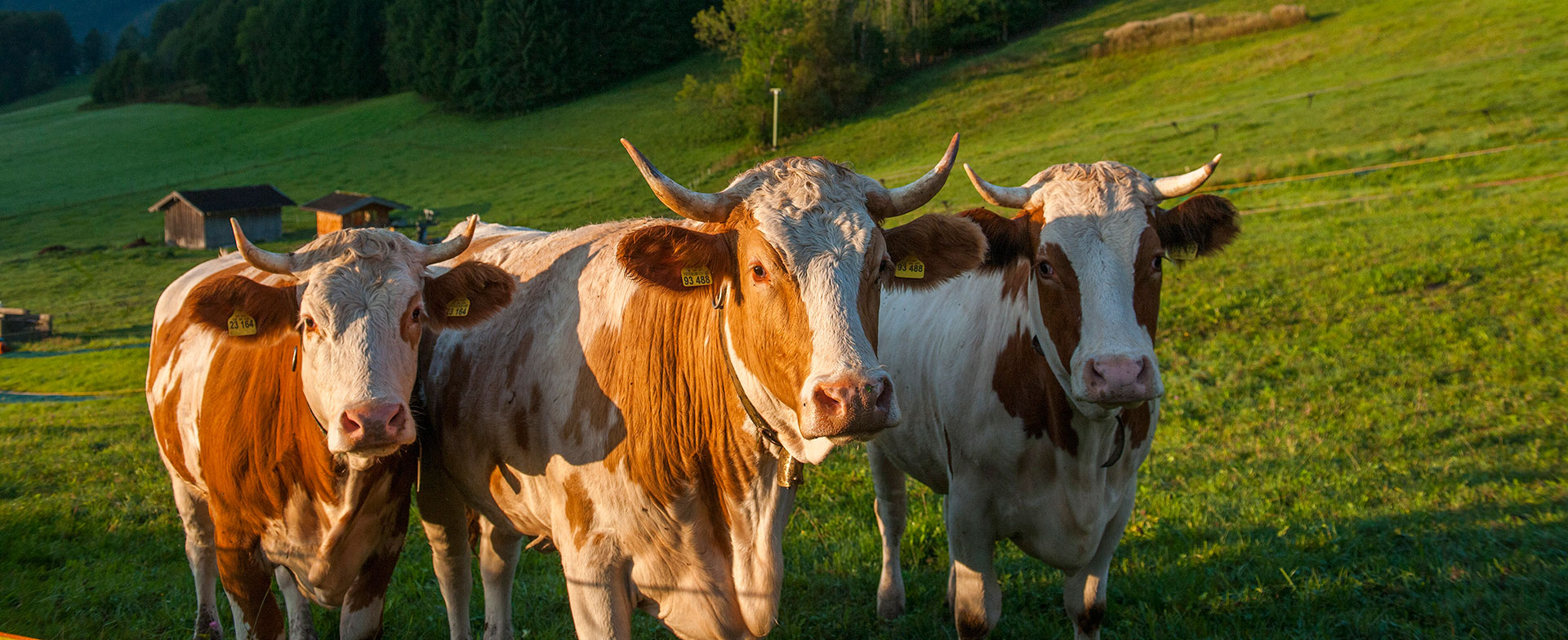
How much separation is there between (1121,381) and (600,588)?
6.95ft

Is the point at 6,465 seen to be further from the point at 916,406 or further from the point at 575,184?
the point at 575,184

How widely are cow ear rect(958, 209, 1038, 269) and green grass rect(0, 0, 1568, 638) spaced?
206 cm

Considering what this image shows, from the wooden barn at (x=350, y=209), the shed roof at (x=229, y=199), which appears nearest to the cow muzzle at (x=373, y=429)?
the wooden barn at (x=350, y=209)

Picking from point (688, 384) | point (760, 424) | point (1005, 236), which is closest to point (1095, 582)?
point (1005, 236)

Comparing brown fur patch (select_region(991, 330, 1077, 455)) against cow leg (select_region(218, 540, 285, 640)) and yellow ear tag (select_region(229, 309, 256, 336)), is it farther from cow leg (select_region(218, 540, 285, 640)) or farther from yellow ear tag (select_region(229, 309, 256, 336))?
cow leg (select_region(218, 540, 285, 640))

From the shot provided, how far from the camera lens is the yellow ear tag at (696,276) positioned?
10.8 feet

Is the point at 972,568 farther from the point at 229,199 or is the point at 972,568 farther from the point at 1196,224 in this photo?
the point at 229,199

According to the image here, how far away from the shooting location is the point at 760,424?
3.28m

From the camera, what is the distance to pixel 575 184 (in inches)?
1654

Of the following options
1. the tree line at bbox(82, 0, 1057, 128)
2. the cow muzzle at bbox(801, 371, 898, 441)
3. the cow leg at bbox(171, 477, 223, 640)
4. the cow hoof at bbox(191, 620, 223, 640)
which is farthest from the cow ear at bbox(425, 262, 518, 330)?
the tree line at bbox(82, 0, 1057, 128)

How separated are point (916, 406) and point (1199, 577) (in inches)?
76.5

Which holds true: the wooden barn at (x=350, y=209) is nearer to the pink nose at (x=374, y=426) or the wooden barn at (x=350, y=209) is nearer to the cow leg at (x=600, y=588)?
the pink nose at (x=374, y=426)

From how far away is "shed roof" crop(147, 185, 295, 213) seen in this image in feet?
145

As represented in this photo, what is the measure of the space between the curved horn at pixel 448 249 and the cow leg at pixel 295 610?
6.84 feet
